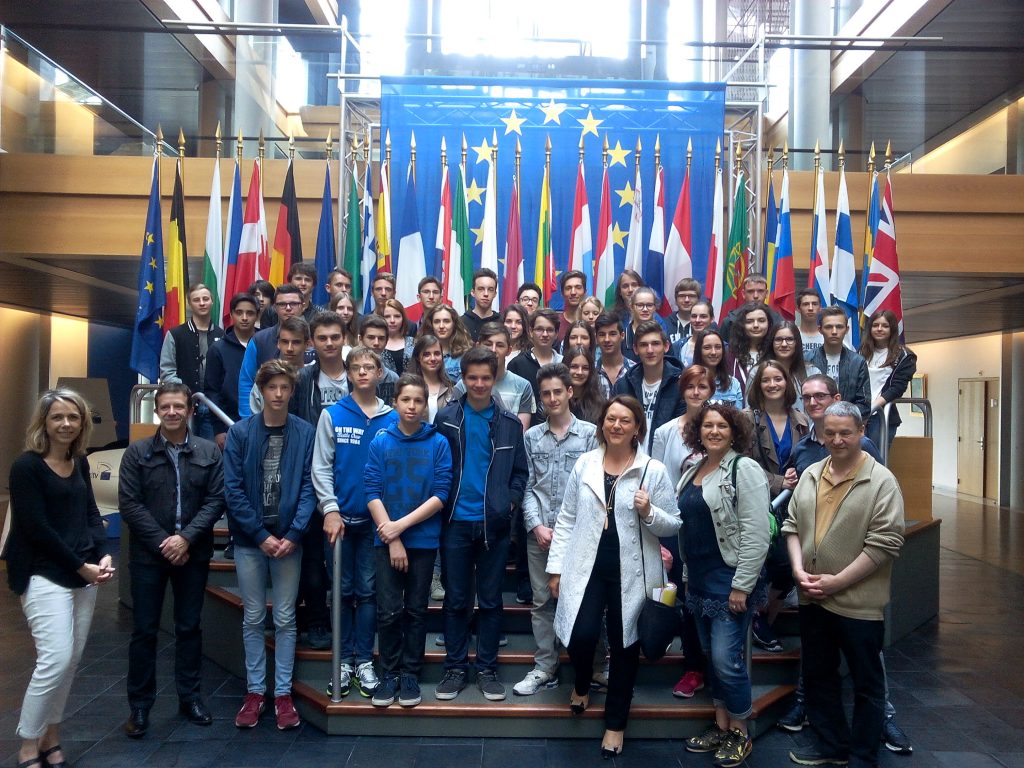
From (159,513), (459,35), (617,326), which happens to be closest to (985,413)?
(459,35)

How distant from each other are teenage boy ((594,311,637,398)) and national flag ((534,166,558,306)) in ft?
9.37

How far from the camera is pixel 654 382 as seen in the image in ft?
15.4

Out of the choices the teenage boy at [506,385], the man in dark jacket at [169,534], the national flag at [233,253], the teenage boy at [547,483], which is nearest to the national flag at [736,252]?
the teenage boy at [506,385]

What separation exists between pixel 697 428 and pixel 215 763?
2616 mm

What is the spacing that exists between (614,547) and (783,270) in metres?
4.82

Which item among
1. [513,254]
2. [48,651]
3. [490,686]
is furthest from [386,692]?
[513,254]

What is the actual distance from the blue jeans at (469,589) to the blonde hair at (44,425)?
65.7 inches

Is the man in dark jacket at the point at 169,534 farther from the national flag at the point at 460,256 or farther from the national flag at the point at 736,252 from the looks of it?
the national flag at the point at 736,252

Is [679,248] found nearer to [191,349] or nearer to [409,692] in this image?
[191,349]

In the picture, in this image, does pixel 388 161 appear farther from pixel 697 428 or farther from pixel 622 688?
pixel 622 688

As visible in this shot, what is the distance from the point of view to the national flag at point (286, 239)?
7973mm

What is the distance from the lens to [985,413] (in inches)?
572

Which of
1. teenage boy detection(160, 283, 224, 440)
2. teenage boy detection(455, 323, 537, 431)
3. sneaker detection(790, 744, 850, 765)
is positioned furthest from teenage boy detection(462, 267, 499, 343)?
sneaker detection(790, 744, 850, 765)

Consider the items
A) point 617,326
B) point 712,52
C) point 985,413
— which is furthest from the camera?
point 985,413
